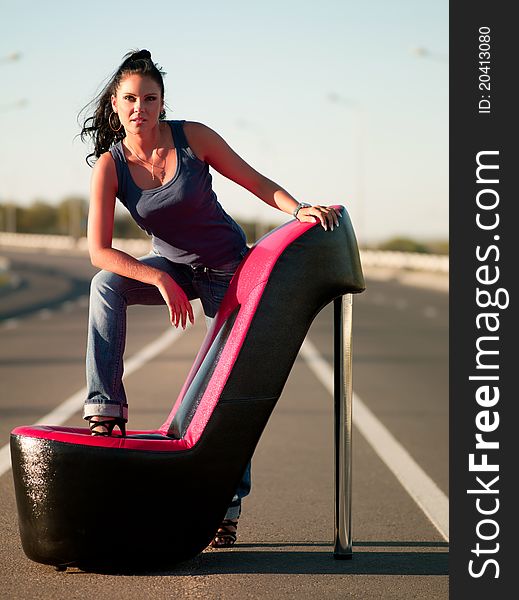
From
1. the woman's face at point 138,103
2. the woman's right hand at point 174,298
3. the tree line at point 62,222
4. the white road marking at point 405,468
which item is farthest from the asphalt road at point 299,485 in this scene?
the tree line at point 62,222

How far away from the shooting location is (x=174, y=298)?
4.63 m

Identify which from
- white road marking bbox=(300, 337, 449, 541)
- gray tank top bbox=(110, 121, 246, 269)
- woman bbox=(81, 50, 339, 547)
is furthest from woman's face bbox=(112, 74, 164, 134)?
white road marking bbox=(300, 337, 449, 541)

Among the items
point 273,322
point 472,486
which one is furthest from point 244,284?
point 472,486

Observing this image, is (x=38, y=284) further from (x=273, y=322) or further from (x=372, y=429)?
(x=273, y=322)

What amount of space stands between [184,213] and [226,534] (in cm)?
132

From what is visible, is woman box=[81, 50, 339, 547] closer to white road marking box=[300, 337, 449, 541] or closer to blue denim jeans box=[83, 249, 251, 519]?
blue denim jeans box=[83, 249, 251, 519]

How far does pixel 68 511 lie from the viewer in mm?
4332

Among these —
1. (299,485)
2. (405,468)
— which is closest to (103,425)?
(299,485)

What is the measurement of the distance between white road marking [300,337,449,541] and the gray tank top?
161 centimetres

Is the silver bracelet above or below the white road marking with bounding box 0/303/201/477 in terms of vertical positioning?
above

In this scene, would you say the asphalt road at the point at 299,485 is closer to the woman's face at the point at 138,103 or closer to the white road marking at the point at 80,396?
the white road marking at the point at 80,396

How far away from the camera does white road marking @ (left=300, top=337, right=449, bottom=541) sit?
5.93m

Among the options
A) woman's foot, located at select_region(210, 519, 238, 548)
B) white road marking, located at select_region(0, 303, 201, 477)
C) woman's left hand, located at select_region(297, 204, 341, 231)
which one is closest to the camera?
woman's left hand, located at select_region(297, 204, 341, 231)

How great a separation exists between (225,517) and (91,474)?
0.83 meters
